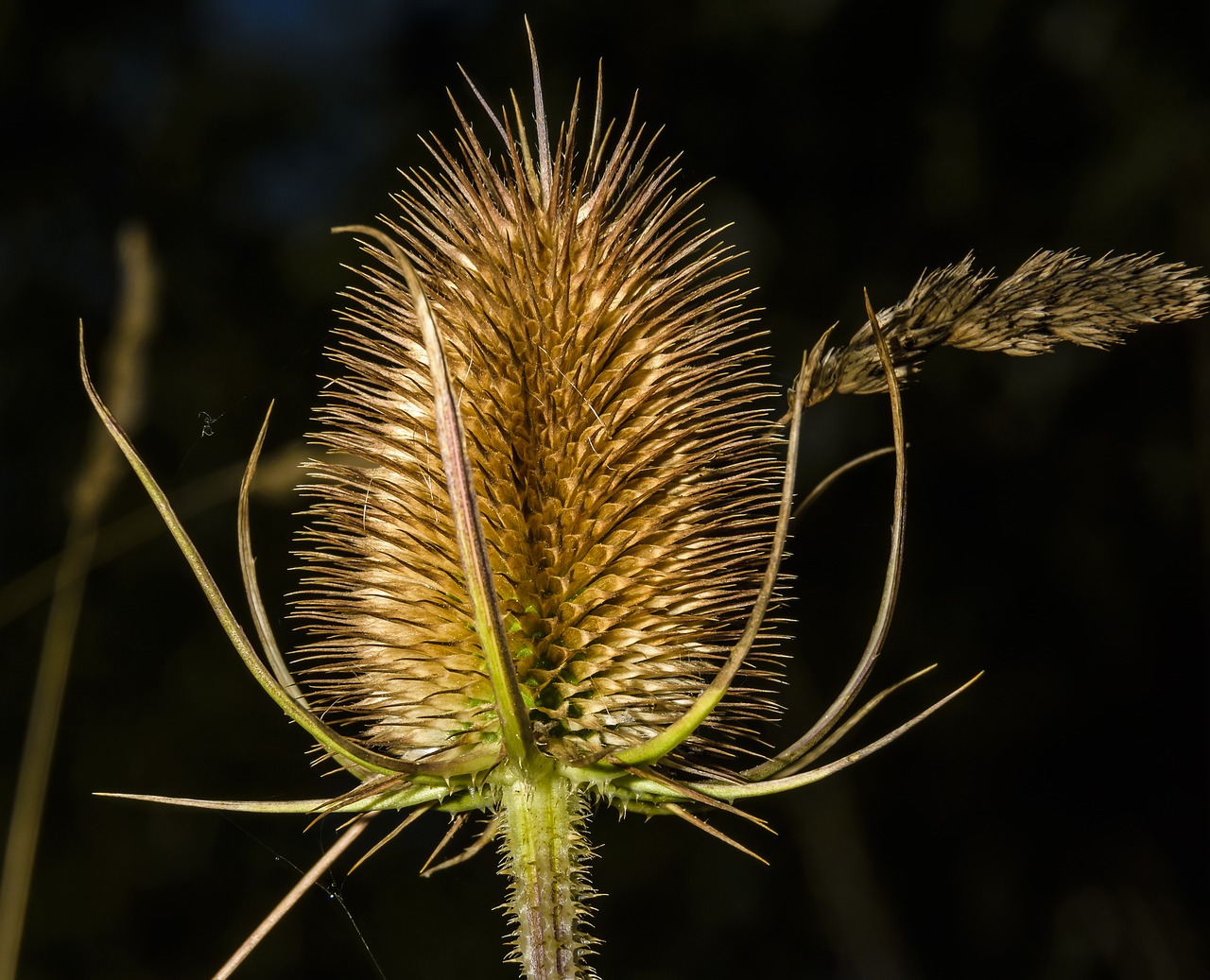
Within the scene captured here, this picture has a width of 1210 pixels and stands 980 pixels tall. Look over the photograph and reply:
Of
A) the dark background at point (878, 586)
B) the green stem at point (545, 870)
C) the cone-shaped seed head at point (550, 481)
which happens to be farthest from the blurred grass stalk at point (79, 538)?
the dark background at point (878, 586)

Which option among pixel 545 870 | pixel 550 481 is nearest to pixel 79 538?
pixel 550 481

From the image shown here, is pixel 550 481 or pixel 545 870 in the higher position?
pixel 550 481

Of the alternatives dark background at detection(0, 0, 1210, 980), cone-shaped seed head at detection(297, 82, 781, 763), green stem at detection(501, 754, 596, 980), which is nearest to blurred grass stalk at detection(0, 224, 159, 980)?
cone-shaped seed head at detection(297, 82, 781, 763)

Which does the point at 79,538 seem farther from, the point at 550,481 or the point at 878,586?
the point at 878,586

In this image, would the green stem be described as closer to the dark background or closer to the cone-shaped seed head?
the cone-shaped seed head

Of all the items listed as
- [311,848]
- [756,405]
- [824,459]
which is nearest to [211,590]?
[756,405]

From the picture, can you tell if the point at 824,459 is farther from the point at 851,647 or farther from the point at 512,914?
the point at 512,914
